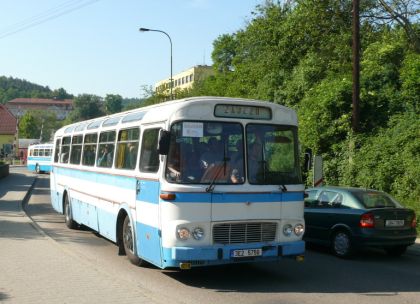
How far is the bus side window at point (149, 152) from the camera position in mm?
8907

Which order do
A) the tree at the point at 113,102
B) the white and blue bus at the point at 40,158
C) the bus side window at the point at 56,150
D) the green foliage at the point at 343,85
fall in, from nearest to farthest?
the bus side window at the point at 56,150, the green foliage at the point at 343,85, the white and blue bus at the point at 40,158, the tree at the point at 113,102

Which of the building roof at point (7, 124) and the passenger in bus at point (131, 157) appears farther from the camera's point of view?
the building roof at point (7, 124)

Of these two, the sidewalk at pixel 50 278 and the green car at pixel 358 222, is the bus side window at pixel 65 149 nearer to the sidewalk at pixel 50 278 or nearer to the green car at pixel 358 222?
the sidewalk at pixel 50 278

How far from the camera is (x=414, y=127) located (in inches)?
765

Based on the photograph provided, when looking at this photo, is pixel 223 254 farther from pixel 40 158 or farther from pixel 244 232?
pixel 40 158

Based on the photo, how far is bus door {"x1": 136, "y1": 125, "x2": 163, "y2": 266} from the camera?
340 inches

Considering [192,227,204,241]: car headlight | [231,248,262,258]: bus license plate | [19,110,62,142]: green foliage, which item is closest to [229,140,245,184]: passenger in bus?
[192,227,204,241]: car headlight

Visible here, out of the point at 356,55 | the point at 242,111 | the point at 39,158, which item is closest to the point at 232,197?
the point at 242,111

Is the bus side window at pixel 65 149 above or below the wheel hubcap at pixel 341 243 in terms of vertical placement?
above

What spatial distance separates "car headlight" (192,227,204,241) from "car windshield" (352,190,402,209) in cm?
473

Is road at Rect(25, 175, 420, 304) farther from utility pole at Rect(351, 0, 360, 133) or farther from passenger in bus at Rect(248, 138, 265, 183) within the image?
utility pole at Rect(351, 0, 360, 133)

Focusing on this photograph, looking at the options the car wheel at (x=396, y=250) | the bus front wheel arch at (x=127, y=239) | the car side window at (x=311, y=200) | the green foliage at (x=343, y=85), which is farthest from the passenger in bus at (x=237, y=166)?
the green foliage at (x=343, y=85)

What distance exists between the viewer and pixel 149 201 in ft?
29.3

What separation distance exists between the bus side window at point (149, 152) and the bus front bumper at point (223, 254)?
1403 mm
